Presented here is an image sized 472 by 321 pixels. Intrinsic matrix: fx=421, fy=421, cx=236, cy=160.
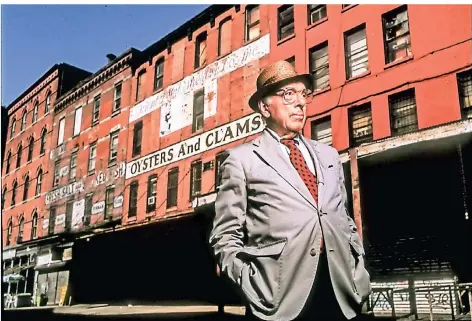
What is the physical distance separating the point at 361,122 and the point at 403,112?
1.66 ft

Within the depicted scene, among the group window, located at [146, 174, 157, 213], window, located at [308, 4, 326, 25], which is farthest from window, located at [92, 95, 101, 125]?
window, located at [308, 4, 326, 25]

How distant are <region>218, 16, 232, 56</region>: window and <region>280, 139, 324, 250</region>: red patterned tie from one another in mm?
3006

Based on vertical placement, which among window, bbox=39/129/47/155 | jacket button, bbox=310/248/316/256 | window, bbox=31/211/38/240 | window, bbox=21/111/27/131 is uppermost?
window, bbox=21/111/27/131

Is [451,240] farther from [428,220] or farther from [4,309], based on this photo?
[4,309]

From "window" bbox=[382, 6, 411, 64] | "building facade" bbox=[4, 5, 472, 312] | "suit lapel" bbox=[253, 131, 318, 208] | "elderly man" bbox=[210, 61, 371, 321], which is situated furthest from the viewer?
"window" bbox=[382, 6, 411, 64]

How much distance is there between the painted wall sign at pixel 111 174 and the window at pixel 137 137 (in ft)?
0.81

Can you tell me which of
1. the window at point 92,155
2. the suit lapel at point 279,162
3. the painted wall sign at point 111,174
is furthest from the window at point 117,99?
the suit lapel at point 279,162

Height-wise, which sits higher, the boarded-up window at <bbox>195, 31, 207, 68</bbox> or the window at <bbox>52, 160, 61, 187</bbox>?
the boarded-up window at <bbox>195, 31, 207, 68</bbox>

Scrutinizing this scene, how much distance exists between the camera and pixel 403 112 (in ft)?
16.5

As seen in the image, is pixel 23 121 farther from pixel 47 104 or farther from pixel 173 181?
pixel 173 181

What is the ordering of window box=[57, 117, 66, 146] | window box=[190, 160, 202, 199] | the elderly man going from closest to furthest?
the elderly man → window box=[190, 160, 202, 199] → window box=[57, 117, 66, 146]

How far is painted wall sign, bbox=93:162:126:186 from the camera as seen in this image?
5.82 m

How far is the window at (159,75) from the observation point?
5.68 m

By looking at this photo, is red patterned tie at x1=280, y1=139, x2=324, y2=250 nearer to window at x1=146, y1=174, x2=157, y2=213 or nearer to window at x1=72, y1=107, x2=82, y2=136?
window at x1=146, y1=174, x2=157, y2=213
